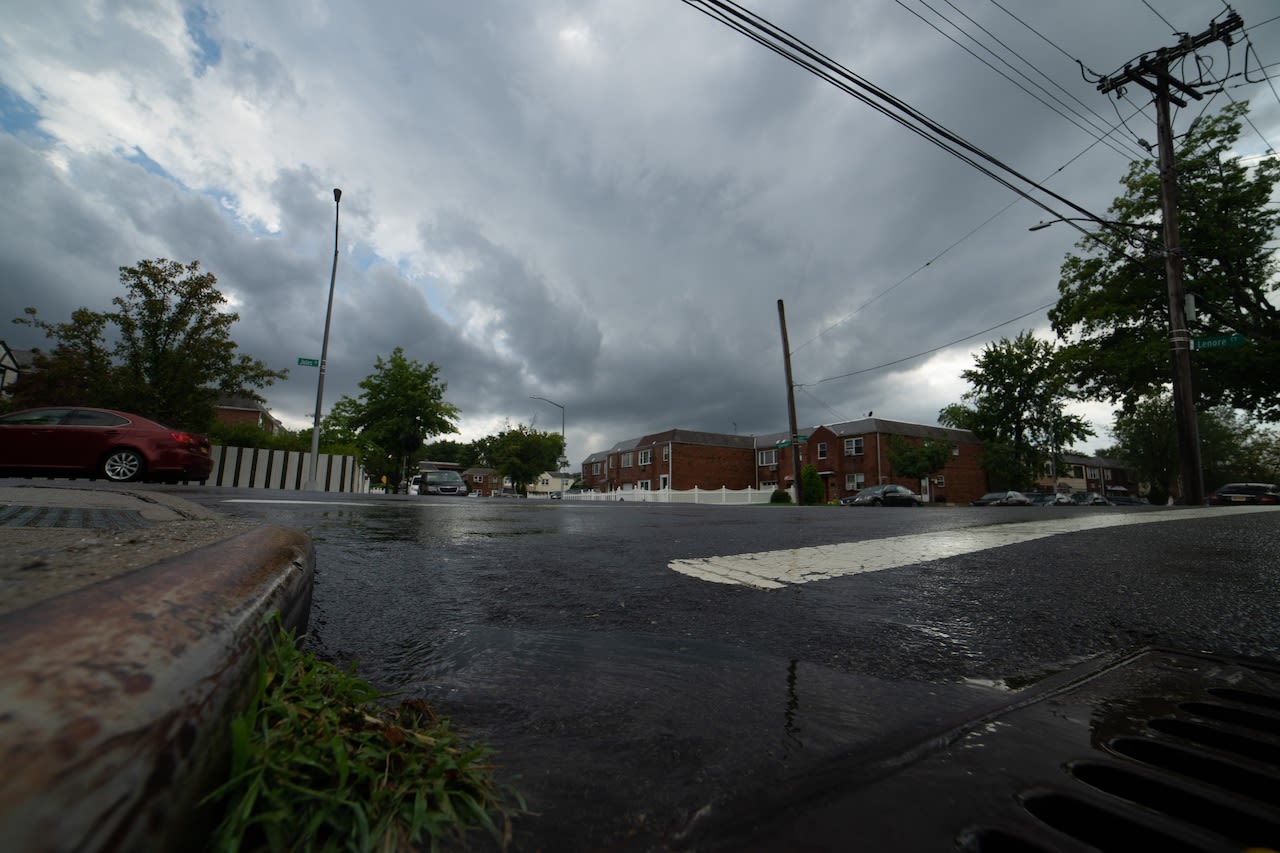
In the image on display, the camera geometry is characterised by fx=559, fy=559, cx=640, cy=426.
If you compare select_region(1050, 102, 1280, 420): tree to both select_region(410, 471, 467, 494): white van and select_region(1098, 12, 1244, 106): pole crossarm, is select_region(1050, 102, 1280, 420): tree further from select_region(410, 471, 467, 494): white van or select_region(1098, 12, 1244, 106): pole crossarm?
select_region(410, 471, 467, 494): white van

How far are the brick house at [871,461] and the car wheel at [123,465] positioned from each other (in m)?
45.6

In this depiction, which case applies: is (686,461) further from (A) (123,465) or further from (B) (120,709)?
(B) (120,709)

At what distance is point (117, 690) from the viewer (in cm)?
49

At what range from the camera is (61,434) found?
10508 millimetres

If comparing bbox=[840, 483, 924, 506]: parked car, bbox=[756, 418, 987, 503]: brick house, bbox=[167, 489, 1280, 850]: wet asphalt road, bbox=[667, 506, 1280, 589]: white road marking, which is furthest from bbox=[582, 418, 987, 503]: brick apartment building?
bbox=[167, 489, 1280, 850]: wet asphalt road

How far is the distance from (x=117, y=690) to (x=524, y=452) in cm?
6059

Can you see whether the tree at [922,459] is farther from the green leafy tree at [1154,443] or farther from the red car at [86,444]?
the red car at [86,444]

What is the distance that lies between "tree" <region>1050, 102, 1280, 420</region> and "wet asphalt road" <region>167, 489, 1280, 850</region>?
2187cm

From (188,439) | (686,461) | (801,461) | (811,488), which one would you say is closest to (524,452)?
(686,461)

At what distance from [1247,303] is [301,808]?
96.8ft

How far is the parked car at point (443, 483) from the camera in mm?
25953

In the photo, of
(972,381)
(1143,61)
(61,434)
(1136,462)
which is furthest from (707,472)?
(61,434)

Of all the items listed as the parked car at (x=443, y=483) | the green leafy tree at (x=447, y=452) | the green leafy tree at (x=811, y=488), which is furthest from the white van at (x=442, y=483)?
the green leafy tree at (x=447, y=452)

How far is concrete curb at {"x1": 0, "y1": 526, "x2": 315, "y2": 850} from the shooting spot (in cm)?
37
